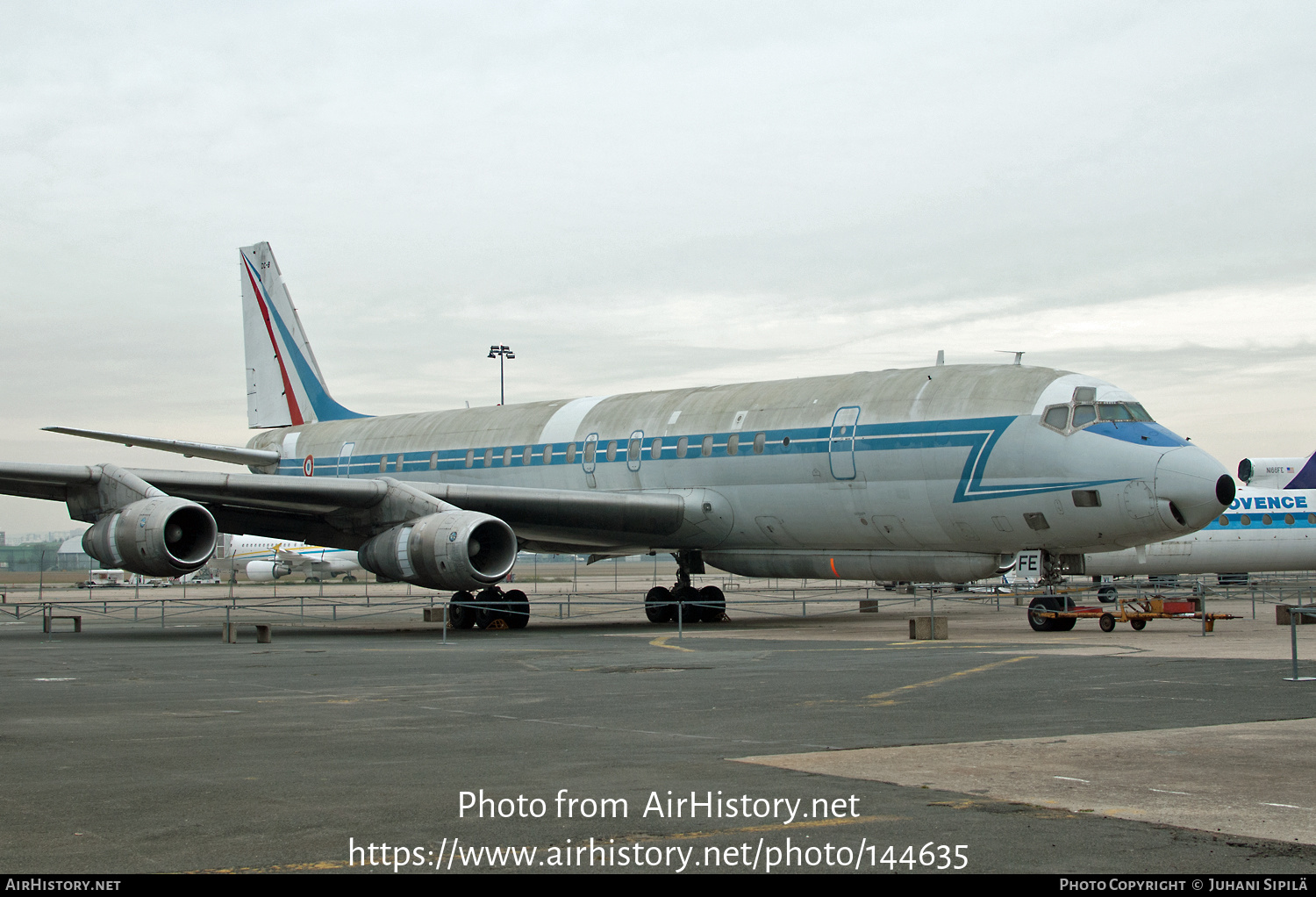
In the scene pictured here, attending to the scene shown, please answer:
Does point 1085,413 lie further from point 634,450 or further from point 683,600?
point 683,600

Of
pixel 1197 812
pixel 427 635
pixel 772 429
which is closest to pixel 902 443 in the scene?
pixel 772 429

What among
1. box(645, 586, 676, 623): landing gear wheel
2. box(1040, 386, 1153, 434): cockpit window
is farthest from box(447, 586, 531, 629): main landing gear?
box(1040, 386, 1153, 434): cockpit window

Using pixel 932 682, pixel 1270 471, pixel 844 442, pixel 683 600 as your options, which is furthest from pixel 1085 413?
pixel 1270 471

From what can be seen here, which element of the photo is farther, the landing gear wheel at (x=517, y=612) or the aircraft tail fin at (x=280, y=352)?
the aircraft tail fin at (x=280, y=352)

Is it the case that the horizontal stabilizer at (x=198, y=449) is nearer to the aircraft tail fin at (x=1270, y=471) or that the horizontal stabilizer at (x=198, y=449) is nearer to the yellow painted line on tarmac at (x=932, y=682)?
the yellow painted line on tarmac at (x=932, y=682)

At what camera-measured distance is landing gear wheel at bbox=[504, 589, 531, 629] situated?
25617mm

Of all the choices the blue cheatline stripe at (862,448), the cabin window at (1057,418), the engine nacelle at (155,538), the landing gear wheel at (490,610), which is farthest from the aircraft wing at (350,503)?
the cabin window at (1057,418)

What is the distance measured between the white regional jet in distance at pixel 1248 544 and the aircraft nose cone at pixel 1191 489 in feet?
67.7

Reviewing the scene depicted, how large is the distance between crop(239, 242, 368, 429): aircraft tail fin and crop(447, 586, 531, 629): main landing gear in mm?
9989

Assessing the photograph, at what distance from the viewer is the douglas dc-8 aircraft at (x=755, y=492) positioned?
2031 cm

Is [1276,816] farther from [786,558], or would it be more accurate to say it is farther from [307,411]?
[307,411]

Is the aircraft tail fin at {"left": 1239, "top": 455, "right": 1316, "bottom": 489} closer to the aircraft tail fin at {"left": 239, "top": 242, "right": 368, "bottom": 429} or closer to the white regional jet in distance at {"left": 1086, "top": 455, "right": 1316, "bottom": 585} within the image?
the white regional jet in distance at {"left": 1086, "top": 455, "right": 1316, "bottom": 585}

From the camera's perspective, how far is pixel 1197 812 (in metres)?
6.37
